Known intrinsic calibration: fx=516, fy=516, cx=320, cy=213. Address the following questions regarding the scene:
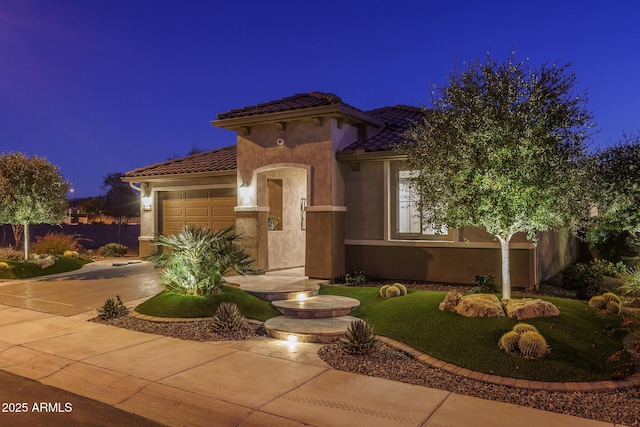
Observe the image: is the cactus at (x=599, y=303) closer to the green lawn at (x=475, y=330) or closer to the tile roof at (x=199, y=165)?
the green lawn at (x=475, y=330)

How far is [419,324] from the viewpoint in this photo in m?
8.06

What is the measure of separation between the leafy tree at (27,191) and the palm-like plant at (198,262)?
7.48m

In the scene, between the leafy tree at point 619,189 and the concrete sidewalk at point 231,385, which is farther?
the leafy tree at point 619,189

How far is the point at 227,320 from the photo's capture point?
8.42m

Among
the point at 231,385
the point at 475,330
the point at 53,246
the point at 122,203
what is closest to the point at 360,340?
the point at 475,330

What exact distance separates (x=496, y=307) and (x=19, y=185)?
14.2 meters

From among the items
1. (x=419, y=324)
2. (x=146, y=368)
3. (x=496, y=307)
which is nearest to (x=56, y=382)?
(x=146, y=368)

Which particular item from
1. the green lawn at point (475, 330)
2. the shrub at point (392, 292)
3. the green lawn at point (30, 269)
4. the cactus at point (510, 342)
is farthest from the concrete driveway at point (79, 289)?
the cactus at point (510, 342)

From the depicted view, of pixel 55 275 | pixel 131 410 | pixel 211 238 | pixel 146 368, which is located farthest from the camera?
pixel 55 275

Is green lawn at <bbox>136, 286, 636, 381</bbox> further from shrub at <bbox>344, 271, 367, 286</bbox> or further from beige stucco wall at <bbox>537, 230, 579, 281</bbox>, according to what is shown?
beige stucco wall at <bbox>537, 230, 579, 281</bbox>

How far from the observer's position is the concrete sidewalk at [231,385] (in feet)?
16.5

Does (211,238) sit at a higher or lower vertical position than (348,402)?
higher

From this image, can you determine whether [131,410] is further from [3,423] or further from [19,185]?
[19,185]

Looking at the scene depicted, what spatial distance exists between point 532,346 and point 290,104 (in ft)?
31.4
